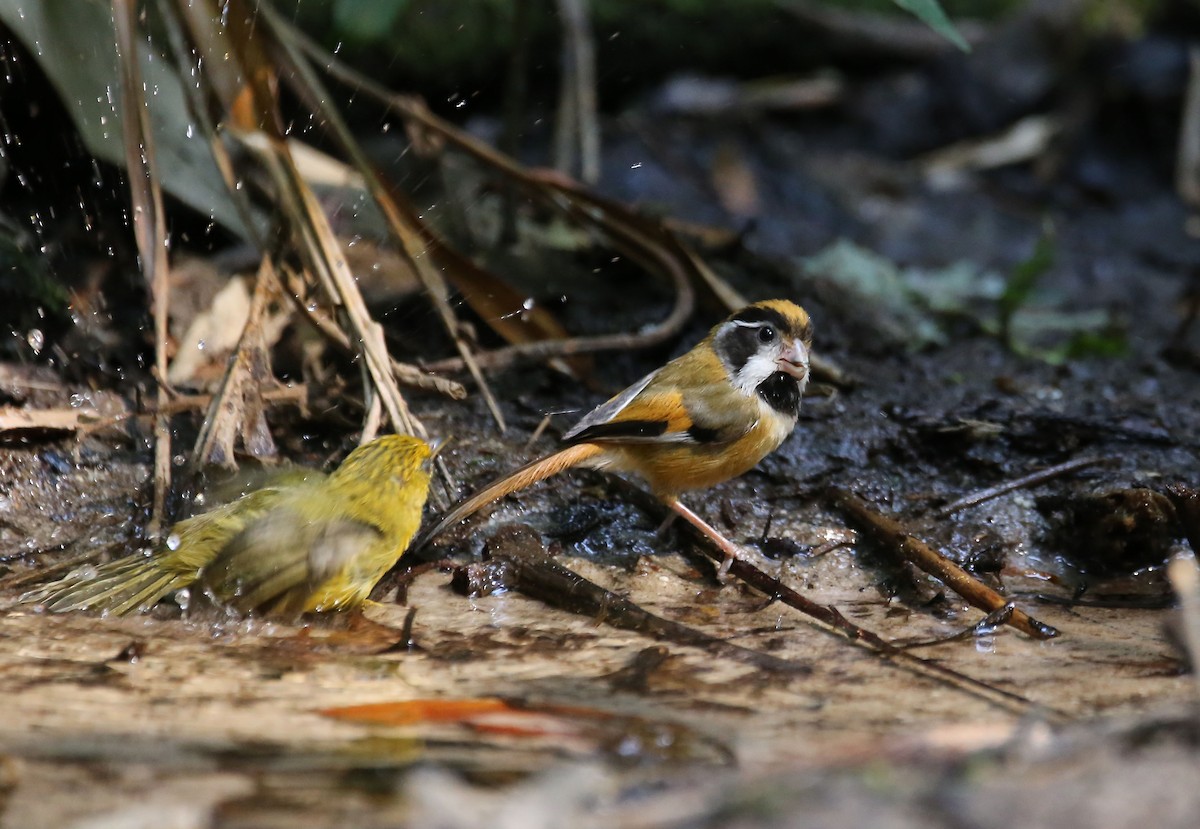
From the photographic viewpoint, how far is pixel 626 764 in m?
2.30

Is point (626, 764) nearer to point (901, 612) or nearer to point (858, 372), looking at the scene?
point (901, 612)

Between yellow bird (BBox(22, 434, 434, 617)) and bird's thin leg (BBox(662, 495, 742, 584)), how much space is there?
35.7 inches

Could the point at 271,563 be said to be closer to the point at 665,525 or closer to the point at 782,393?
the point at 665,525

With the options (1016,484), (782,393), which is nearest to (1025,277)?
(1016,484)

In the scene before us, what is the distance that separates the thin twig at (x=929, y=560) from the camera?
3.53m

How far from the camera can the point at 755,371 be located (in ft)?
15.0

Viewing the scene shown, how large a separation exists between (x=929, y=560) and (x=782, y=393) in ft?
3.11

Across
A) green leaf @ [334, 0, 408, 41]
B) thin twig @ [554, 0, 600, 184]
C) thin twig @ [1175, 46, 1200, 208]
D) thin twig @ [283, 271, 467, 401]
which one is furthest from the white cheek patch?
thin twig @ [1175, 46, 1200, 208]

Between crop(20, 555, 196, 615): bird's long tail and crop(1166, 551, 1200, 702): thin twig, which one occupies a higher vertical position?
crop(1166, 551, 1200, 702): thin twig

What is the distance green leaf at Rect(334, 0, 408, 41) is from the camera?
4812 mm

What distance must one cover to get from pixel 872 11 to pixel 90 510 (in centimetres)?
694

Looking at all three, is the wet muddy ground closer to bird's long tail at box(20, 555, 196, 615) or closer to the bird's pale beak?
bird's long tail at box(20, 555, 196, 615)

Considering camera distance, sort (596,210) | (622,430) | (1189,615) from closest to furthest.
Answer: (1189,615) → (622,430) → (596,210)

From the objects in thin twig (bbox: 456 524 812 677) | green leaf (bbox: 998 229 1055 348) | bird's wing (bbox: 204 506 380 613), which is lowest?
thin twig (bbox: 456 524 812 677)
